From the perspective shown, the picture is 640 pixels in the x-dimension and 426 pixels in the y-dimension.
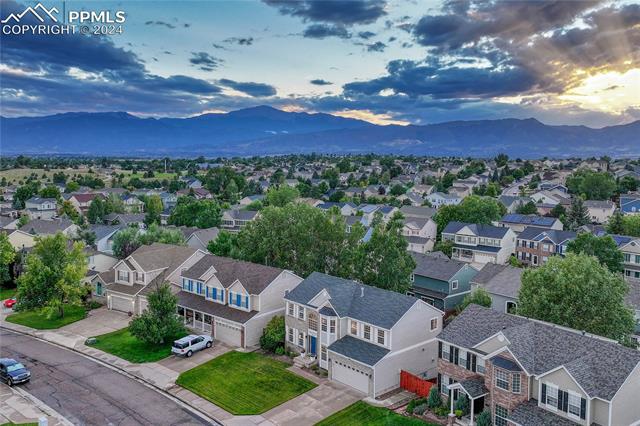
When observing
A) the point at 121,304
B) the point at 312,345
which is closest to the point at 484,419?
the point at 312,345

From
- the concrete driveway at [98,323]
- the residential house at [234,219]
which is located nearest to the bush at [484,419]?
the concrete driveway at [98,323]

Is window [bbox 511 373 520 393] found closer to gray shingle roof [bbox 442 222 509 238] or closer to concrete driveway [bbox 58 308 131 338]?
concrete driveway [bbox 58 308 131 338]

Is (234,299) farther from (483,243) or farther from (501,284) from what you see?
(483,243)

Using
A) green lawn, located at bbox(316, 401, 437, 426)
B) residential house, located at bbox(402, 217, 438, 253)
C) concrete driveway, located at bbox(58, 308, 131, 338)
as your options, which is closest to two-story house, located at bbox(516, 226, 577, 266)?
residential house, located at bbox(402, 217, 438, 253)

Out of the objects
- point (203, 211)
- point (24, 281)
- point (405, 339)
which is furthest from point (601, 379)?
point (203, 211)

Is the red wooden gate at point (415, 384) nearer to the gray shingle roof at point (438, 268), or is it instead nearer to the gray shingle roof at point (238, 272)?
the gray shingle roof at point (238, 272)

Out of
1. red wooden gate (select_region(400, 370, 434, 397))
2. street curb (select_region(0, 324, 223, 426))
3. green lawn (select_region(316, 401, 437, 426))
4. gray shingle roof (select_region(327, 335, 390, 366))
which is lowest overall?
street curb (select_region(0, 324, 223, 426))

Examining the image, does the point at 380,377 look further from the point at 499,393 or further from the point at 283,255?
the point at 283,255
